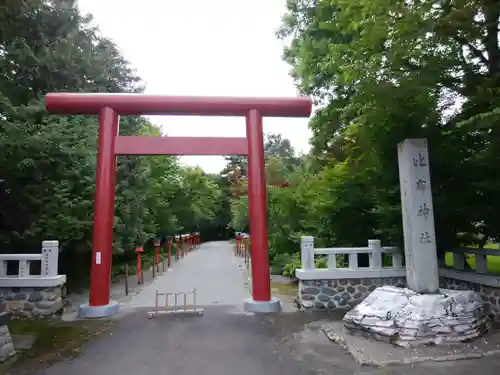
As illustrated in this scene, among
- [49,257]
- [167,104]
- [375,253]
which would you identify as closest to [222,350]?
[375,253]

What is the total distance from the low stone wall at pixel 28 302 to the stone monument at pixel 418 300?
20.5ft

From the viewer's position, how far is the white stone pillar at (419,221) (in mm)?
6805

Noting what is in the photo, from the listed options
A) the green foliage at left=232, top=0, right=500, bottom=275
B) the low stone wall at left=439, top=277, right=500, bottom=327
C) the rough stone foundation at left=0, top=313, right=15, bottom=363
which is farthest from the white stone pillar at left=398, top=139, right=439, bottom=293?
the rough stone foundation at left=0, top=313, right=15, bottom=363

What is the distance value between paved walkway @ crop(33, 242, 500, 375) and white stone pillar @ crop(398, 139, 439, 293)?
5.64ft

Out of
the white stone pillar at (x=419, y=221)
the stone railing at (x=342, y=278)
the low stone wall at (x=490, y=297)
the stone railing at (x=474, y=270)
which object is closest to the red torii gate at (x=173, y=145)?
the stone railing at (x=342, y=278)

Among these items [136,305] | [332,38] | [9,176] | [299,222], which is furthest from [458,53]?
[9,176]

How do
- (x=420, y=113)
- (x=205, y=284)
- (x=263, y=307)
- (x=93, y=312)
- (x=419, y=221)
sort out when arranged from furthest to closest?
1. (x=205, y=284)
2. (x=263, y=307)
3. (x=93, y=312)
4. (x=420, y=113)
5. (x=419, y=221)

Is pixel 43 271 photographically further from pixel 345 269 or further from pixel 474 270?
pixel 474 270

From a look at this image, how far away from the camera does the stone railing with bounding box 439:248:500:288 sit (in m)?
6.85

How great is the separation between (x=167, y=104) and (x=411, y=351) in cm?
699

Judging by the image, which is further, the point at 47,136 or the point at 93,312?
the point at 47,136

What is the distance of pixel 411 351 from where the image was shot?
5.71 m

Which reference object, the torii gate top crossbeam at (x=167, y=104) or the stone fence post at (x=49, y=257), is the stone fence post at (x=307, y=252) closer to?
the torii gate top crossbeam at (x=167, y=104)

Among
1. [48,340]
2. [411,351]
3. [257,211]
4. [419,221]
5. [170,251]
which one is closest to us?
[411,351]
